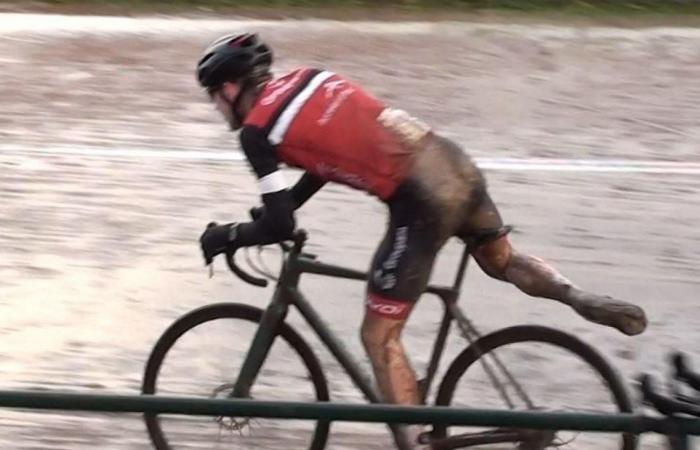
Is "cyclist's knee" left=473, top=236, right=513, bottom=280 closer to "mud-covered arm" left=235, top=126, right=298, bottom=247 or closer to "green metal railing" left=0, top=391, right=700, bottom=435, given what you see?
"mud-covered arm" left=235, top=126, right=298, bottom=247

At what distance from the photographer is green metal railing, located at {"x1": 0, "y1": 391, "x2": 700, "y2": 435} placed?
7.64 feet

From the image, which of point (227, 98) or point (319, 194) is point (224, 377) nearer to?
point (227, 98)

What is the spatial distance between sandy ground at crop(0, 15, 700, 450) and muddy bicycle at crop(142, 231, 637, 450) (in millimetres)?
172

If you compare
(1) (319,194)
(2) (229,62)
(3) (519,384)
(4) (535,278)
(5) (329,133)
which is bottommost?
(1) (319,194)

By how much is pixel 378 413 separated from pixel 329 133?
5.62ft

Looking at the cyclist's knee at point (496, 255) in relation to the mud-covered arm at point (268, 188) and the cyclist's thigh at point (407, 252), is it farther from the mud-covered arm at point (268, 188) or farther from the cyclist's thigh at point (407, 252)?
the mud-covered arm at point (268, 188)

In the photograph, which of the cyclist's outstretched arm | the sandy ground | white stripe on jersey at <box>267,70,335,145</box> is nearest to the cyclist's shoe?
the cyclist's outstretched arm

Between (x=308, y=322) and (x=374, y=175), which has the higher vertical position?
(x=374, y=175)

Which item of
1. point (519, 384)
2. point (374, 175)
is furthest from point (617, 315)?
point (374, 175)

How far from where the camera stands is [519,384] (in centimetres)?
444

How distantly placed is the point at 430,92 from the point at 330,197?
2.73m

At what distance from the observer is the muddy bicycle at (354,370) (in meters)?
4.20

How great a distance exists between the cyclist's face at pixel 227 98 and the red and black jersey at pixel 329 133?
0.15 m

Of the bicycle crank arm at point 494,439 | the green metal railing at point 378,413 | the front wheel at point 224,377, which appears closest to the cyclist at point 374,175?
the bicycle crank arm at point 494,439
